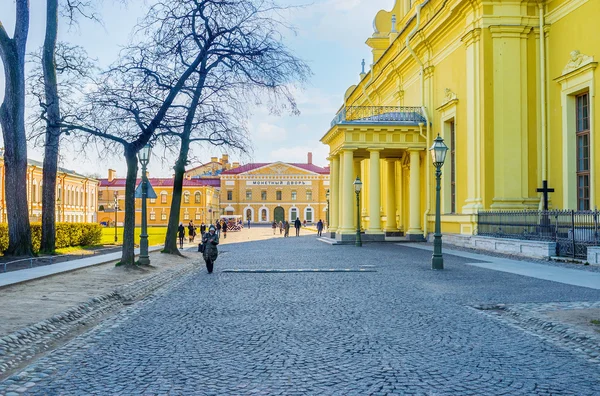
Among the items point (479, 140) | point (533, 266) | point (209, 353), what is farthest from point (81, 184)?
point (209, 353)

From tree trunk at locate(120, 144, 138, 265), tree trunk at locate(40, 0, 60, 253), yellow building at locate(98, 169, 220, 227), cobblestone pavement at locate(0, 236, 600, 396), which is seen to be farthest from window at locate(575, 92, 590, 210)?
yellow building at locate(98, 169, 220, 227)

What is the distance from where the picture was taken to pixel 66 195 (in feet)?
242

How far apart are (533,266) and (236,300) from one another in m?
9.25

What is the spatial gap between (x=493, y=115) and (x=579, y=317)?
1691 centimetres

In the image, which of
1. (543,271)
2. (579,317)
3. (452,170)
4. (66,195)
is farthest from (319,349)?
(66,195)

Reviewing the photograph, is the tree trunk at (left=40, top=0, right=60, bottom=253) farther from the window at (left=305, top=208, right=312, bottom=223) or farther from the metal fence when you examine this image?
the window at (left=305, top=208, right=312, bottom=223)

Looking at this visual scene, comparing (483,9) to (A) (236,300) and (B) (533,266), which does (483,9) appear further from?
(A) (236,300)

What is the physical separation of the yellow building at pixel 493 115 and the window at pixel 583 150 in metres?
0.04

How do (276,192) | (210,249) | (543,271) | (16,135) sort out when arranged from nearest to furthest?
(543,271) < (210,249) < (16,135) < (276,192)

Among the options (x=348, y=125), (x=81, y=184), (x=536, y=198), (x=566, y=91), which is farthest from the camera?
(x=81, y=184)

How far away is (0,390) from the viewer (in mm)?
5082

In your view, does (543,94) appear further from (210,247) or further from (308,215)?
(308,215)

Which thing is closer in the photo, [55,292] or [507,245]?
[55,292]

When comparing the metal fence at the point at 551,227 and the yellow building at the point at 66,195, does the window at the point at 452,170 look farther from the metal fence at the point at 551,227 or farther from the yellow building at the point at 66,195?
the yellow building at the point at 66,195
